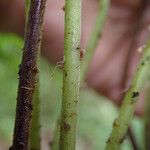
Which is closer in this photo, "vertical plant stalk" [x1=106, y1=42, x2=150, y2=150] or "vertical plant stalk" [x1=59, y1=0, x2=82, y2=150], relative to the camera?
"vertical plant stalk" [x1=59, y1=0, x2=82, y2=150]

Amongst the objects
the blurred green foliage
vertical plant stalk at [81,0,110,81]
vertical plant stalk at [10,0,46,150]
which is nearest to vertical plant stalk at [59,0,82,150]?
vertical plant stalk at [10,0,46,150]

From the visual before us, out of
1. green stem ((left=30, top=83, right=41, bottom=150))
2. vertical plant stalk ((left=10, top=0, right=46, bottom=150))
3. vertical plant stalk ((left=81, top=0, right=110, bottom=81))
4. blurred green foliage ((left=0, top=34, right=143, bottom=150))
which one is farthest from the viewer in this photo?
blurred green foliage ((left=0, top=34, right=143, bottom=150))

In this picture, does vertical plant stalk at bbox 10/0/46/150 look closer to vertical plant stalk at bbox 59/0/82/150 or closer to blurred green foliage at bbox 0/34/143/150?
vertical plant stalk at bbox 59/0/82/150

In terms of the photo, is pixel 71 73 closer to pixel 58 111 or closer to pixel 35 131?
pixel 35 131

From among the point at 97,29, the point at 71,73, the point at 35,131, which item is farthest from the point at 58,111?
the point at 71,73

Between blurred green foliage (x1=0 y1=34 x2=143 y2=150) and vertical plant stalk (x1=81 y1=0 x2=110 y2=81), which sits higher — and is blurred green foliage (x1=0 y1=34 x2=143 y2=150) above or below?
below

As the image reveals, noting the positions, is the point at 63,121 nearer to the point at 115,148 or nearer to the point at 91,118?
the point at 115,148
